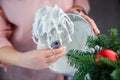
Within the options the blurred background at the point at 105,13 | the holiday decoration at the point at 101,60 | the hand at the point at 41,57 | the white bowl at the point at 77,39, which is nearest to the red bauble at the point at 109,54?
the holiday decoration at the point at 101,60

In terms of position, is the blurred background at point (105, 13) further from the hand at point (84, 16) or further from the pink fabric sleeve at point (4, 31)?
the pink fabric sleeve at point (4, 31)

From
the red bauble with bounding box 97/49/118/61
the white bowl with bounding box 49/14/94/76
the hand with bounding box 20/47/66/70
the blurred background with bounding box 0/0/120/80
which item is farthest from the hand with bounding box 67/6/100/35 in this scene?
the blurred background with bounding box 0/0/120/80

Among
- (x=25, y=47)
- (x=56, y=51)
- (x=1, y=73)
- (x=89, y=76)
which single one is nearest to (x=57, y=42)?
(x=56, y=51)

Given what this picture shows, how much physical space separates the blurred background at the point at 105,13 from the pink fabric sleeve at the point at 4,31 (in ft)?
1.94

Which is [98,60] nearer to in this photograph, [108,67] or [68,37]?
[108,67]

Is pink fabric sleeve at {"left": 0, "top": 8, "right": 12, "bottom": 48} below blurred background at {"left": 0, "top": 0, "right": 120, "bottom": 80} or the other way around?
below

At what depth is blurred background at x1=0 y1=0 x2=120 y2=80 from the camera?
1341 millimetres

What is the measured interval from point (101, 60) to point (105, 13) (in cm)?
92

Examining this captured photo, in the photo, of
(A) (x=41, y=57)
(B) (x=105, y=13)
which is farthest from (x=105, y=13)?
(A) (x=41, y=57)

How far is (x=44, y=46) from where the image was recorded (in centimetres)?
64

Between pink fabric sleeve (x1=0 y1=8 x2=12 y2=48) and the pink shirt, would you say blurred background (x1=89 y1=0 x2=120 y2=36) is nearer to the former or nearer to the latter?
the pink shirt

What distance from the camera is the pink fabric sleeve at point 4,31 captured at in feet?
2.55

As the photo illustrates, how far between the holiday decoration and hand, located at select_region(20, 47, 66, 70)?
4.4 inches

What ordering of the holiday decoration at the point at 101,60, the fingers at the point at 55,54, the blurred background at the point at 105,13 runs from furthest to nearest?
Result: the blurred background at the point at 105,13, the fingers at the point at 55,54, the holiday decoration at the point at 101,60
